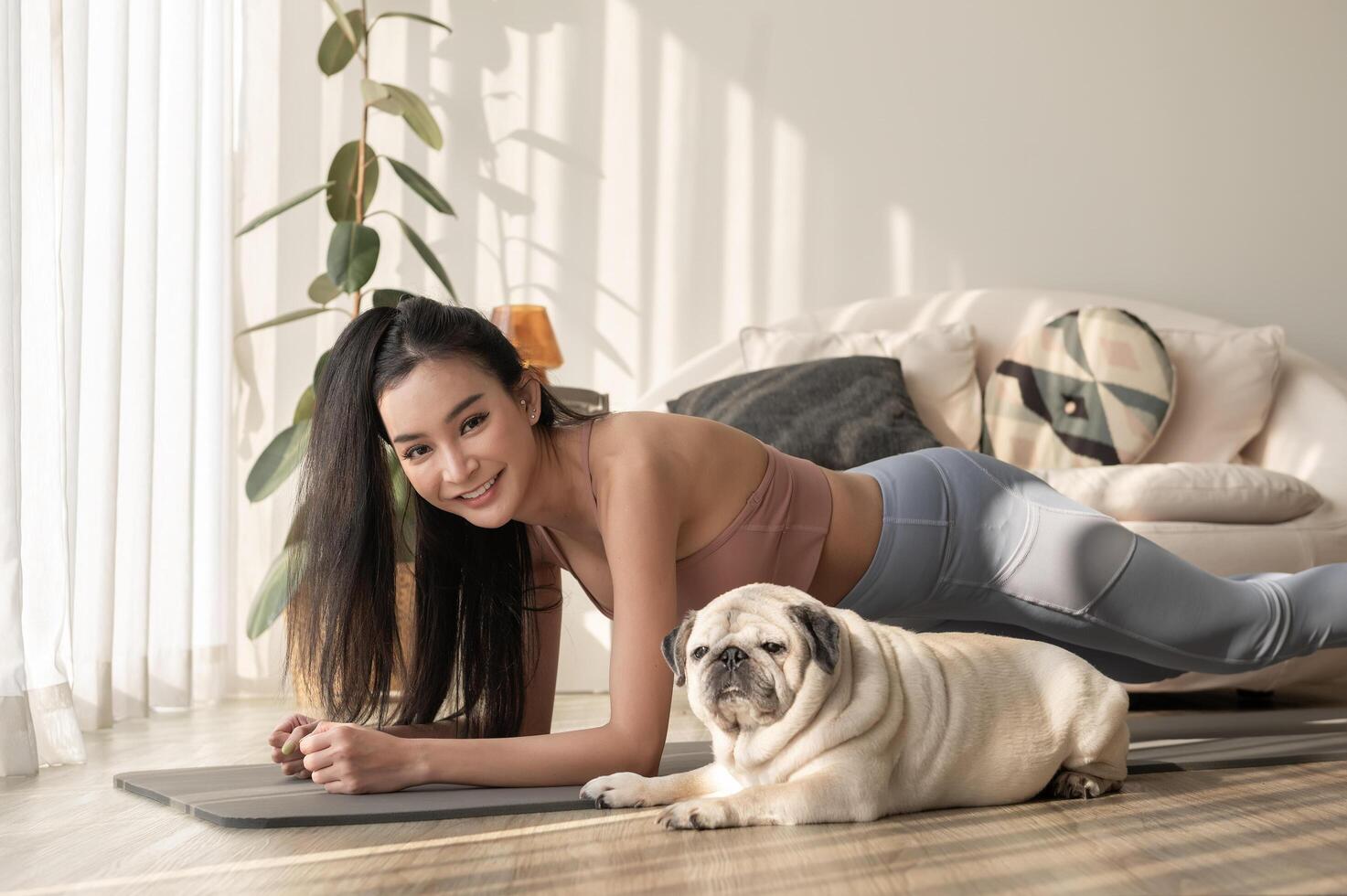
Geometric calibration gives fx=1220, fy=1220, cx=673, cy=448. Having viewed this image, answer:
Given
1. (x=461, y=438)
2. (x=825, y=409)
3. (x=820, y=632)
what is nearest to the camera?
(x=820, y=632)

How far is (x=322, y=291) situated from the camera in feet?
12.3

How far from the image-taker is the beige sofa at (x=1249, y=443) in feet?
9.27

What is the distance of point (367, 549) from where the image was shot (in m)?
1.80

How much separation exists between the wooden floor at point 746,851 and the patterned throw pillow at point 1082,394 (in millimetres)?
1754

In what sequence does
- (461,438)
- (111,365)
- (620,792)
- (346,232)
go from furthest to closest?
(346,232), (111,365), (461,438), (620,792)

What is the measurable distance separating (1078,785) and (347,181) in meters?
2.91

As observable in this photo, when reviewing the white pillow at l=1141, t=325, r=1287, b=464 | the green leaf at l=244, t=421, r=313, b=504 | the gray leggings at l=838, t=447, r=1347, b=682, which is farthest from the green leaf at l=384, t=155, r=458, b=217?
the white pillow at l=1141, t=325, r=1287, b=464

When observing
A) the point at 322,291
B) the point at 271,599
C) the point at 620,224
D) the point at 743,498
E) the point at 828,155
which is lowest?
the point at 271,599

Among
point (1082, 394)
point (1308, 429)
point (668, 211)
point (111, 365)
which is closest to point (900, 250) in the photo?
point (668, 211)

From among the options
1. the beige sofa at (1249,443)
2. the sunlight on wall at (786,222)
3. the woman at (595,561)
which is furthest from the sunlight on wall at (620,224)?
the woman at (595,561)

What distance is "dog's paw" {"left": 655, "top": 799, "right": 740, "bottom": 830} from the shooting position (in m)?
1.39

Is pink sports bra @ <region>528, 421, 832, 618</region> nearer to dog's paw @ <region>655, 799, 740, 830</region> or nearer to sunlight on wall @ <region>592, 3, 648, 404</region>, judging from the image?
dog's paw @ <region>655, 799, 740, 830</region>

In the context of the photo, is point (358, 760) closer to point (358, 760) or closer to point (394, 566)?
point (358, 760)

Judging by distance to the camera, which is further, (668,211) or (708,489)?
(668,211)
